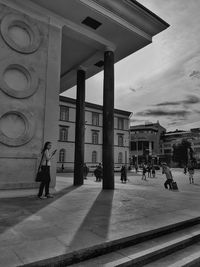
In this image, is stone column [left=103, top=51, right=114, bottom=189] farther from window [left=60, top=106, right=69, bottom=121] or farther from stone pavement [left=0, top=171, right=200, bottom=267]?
window [left=60, top=106, right=69, bottom=121]

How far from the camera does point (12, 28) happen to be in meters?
8.73

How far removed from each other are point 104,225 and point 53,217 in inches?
47.9

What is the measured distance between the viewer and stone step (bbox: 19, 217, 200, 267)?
9.93 feet

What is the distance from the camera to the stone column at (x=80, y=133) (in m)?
13.1

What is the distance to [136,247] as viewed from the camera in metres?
3.65

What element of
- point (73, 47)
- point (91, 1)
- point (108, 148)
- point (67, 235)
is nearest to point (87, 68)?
point (73, 47)

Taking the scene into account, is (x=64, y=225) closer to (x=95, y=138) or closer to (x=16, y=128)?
(x=16, y=128)

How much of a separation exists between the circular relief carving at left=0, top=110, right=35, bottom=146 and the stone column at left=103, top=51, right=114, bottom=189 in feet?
12.6

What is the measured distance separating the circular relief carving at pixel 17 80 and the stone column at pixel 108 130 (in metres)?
3.73

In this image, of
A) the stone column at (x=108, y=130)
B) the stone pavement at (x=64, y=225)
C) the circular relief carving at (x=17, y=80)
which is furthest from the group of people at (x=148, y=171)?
the stone pavement at (x=64, y=225)

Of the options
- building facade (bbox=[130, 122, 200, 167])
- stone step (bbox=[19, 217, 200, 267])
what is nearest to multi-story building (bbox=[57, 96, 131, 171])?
building facade (bbox=[130, 122, 200, 167])

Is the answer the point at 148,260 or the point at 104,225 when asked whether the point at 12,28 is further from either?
the point at 148,260

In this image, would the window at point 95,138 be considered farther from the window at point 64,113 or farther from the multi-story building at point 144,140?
the multi-story building at point 144,140

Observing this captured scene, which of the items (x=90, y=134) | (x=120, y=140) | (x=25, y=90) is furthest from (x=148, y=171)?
(x=25, y=90)
